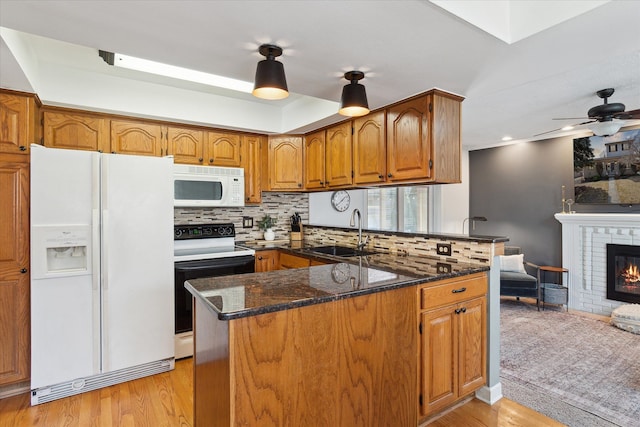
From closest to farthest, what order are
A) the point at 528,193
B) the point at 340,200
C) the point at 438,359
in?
the point at 438,359 → the point at 340,200 → the point at 528,193

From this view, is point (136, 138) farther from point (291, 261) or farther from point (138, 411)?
point (138, 411)

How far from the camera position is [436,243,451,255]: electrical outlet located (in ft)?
8.37

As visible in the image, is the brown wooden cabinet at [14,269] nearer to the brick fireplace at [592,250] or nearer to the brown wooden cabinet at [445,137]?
the brown wooden cabinet at [445,137]

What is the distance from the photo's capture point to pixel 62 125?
2881 mm

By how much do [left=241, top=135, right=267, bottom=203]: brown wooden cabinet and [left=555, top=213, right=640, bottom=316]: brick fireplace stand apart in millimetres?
4113

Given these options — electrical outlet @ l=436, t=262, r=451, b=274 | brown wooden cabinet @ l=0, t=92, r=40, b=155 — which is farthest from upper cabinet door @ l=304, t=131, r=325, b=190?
brown wooden cabinet @ l=0, t=92, r=40, b=155

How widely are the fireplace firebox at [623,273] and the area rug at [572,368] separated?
53 cm

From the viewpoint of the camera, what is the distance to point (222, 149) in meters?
3.63

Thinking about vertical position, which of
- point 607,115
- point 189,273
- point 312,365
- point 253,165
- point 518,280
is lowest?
point 518,280

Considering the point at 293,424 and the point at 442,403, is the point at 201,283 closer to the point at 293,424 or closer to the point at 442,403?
the point at 293,424

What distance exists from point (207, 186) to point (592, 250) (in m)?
4.95

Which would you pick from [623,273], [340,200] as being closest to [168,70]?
[340,200]

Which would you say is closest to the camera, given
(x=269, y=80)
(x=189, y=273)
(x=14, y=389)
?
(x=269, y=80)

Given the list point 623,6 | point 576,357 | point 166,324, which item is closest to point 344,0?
point 623,6
